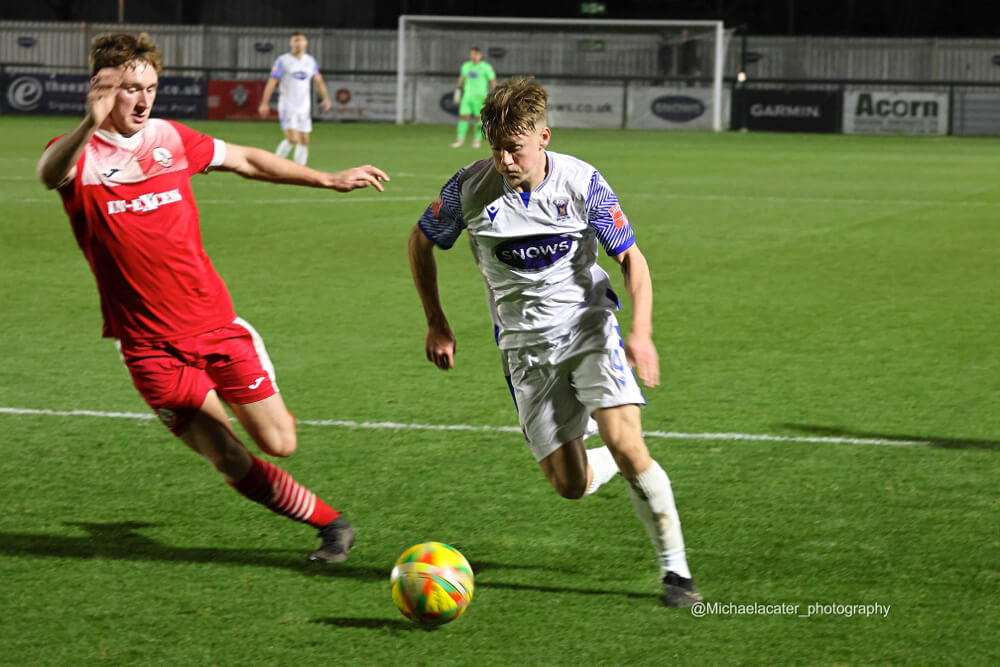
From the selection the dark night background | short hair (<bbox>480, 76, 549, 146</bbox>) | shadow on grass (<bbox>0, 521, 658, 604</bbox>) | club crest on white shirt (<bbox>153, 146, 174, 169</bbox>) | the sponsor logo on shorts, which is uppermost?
the dark night background

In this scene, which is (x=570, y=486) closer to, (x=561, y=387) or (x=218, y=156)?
(x=561, y=387)

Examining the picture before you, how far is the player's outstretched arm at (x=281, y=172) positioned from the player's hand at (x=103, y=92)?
1.89 ft

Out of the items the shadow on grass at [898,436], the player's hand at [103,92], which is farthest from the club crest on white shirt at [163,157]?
the shadow on grass at [898,436]

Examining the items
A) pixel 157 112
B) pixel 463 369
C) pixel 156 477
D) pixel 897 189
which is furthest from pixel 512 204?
pixel 157 112

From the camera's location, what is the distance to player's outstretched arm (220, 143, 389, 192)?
Result: 15.7 ft

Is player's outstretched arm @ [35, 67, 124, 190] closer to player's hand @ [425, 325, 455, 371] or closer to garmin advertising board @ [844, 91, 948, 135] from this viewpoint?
player's hand @ [425, 325, 455, 371]

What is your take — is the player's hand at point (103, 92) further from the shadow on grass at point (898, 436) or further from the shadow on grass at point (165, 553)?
the shadow on grass at point (898, 436)

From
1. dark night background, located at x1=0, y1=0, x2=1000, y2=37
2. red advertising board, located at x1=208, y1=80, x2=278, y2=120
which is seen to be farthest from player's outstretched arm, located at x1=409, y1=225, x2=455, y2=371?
dark night background, located at x1=0, y1=0, x2=1000, y2=37

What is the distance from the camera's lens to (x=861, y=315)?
387 inches

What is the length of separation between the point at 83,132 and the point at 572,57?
36513 millimetres

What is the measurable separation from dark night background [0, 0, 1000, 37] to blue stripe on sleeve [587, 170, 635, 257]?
1634 inches

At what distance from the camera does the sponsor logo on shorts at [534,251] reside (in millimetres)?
4602

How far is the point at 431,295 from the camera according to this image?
4.87 meters

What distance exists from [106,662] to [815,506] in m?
2.84
